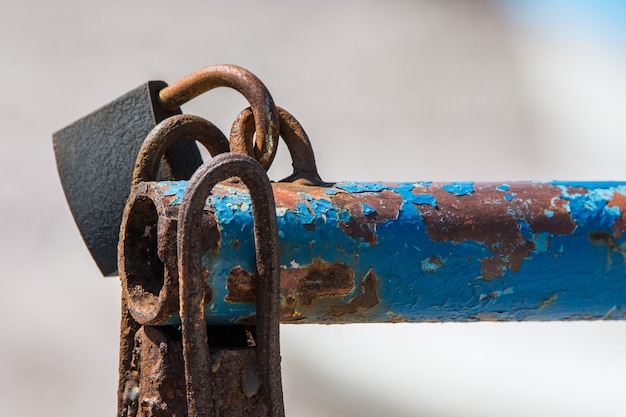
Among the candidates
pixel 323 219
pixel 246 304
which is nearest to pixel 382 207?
pixel 323 219

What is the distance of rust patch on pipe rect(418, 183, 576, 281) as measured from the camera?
0.75m

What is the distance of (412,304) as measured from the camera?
76cm

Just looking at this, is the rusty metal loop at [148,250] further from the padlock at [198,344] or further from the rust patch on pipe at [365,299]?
the rust patch on pipe at [365,299]

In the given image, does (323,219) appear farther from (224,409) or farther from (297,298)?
(224,409)

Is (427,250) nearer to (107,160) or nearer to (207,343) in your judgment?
(207,343)

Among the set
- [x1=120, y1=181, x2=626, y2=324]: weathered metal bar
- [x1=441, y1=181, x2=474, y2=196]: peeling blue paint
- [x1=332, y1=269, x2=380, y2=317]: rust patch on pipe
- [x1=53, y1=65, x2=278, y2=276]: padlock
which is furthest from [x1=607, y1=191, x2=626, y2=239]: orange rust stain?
[x1=53, y1=65, x2=278, y2=276]: padlock

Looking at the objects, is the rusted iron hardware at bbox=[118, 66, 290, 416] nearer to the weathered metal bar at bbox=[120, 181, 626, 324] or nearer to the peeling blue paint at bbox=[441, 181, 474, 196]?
the weathered metal bar at bbox=[120, 181, 626, 324]

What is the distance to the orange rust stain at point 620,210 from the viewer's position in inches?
30.4

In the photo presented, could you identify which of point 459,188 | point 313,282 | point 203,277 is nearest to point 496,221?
point 459,188

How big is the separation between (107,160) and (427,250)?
2.19 ft

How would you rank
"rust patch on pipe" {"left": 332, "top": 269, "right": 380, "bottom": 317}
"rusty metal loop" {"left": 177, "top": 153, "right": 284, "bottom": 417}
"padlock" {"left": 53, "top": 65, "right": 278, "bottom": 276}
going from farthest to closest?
"padlock" {"left": 53, "top": 65, "right": 278, "bottom": 276}, "rust patch on pipe" {"left": 332, "top": 269, "right": 380, "bottom": 317}, "rusty metal loop" {"left": 177, "top": 153, "right": 284, "bottom": 417}

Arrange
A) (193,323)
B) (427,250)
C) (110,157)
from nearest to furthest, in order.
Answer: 1. (193,323)
2. (427,250)
3. (110,157)

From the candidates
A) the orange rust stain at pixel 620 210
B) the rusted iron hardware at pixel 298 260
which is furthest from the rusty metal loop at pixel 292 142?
the orange rust stain at pixel 620 210

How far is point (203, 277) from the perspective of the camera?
2.21 feet
